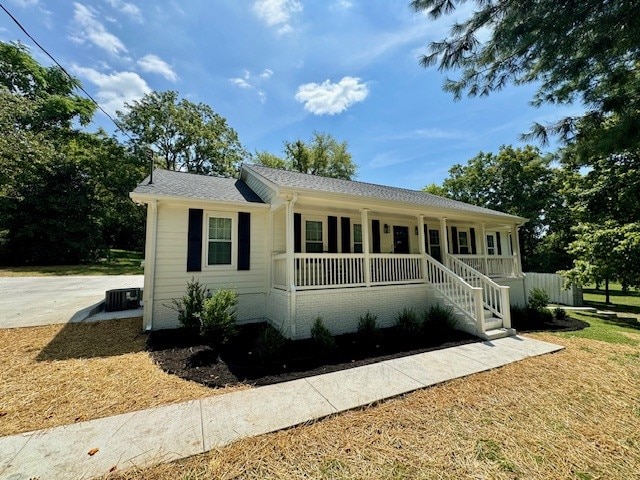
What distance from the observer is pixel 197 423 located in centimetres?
307

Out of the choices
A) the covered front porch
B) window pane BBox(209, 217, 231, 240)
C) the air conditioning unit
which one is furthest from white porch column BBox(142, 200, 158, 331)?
the air conditioning unit

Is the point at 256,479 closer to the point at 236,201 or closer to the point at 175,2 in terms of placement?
the point at 236,201

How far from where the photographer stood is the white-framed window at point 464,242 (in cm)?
1195

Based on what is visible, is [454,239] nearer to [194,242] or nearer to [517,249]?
[517,249]

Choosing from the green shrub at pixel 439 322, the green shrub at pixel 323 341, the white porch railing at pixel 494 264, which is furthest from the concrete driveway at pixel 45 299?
the white porch railing at pixel 494 264

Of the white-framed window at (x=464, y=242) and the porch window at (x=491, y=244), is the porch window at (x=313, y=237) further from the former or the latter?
the porch window at (x=491, y=244)

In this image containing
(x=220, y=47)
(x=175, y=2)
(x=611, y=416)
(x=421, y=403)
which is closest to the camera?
(x=611, y=416)

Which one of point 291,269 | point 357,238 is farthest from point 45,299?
point 357,238

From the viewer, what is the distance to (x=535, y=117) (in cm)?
538

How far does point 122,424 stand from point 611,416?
19.1 feet

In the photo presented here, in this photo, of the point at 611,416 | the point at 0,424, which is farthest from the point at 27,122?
the point at 611,416

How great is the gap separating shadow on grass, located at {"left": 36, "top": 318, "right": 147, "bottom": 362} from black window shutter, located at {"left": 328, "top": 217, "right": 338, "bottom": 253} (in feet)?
18.3

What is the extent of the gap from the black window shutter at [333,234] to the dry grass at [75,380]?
563cm

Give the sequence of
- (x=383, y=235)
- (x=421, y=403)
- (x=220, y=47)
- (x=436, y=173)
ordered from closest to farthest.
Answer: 1. (x=421, y=403)
2. (x=220, y=47)
3. (x=383, y=235)
4. (x=436, y=173)
